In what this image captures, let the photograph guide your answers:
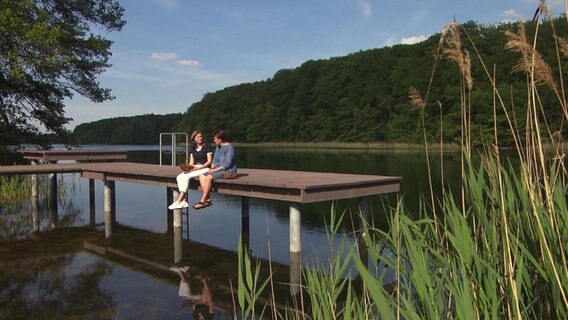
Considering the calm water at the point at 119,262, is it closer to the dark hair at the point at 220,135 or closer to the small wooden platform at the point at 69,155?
the small wooden platform at the point at 69,155

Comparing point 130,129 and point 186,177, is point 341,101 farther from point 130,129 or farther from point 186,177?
point 186,177

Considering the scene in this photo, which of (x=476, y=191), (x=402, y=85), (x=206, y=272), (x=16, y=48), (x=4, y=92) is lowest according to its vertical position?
(x=206, y=272)

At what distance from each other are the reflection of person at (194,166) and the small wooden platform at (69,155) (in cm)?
938

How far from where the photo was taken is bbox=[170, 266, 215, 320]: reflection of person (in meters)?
5.89

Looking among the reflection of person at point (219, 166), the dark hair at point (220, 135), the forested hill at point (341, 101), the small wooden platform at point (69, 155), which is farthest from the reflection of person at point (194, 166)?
the forested hill at point (341, 101)

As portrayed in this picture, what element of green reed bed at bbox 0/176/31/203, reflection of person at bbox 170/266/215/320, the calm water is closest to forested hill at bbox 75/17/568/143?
the calm water

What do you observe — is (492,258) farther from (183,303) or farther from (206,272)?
(206,272)

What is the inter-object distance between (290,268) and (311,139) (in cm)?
7837

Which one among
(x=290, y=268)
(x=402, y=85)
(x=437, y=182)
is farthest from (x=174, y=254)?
(x=402, y=85)

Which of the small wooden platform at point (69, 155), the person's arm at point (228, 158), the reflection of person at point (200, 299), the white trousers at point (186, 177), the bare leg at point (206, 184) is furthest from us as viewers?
the small wooden platform at point (69, 155)

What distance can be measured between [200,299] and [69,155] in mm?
13329

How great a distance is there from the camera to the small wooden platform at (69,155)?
17.7 m

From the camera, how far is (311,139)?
8581cm

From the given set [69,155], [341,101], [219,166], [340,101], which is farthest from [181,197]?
[340,101]
